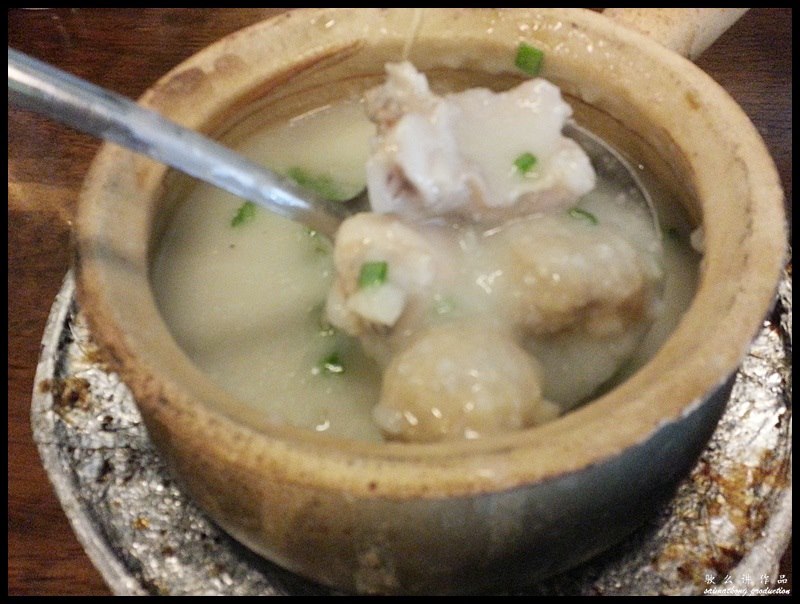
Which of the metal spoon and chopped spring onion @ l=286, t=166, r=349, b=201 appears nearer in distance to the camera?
the metal spoon

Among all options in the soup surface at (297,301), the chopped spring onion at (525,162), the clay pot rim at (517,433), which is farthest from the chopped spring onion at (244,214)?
the chopped spring onion at (525,162)

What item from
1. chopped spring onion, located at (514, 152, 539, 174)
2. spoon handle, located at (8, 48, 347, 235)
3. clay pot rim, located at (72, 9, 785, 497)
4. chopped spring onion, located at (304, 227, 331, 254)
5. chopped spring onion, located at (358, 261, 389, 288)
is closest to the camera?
clay pot rim, located at (72, 9, 785, 497)

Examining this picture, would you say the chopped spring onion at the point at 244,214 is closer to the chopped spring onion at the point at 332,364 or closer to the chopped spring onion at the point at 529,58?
the chopped spring onion at the point at 332,364

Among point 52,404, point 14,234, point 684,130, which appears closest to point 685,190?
point 684,130

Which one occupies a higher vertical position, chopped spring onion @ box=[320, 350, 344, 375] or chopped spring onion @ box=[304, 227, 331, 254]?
chopped spring onion @ box=[304, 227, 331, 254]

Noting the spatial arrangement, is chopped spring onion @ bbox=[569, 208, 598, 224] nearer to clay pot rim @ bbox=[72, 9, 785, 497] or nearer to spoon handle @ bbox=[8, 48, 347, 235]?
clay pot rim @ bbox=[72, 9, 785, 497]

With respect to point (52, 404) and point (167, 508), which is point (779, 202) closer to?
point (167, 508)

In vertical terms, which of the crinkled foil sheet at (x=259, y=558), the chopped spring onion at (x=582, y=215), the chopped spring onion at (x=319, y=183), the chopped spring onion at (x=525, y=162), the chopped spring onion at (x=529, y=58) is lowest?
the crinkled foil sheet at (x=259, y=558)

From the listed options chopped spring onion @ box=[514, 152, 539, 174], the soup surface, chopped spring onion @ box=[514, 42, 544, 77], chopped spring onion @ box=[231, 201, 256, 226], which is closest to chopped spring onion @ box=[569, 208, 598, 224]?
the soup surface
